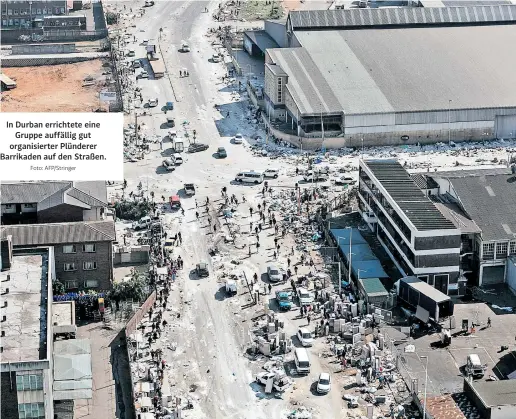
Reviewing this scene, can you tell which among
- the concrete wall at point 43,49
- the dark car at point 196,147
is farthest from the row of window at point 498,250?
the concrete wall at point 43,49

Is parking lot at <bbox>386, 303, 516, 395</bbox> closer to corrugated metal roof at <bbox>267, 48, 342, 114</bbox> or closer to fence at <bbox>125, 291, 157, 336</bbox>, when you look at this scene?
fence at <bbox>125, 291, 157, 336</bbox>

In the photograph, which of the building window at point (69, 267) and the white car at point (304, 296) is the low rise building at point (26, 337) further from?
the white car at point (304, 296)

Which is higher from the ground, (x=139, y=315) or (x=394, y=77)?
(x=394, y=77)

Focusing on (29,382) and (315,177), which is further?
(315,177)

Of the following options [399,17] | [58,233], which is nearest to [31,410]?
[58,233]

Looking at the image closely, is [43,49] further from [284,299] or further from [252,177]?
[284,299]

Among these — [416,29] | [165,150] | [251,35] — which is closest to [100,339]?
[165,150]
